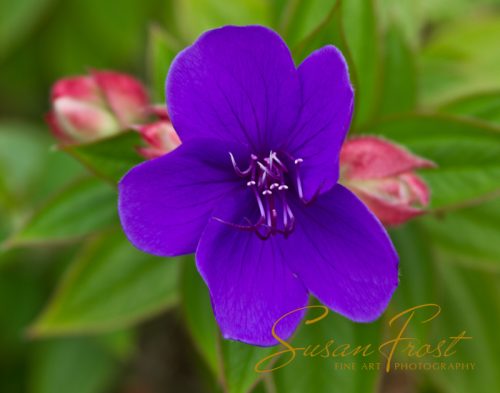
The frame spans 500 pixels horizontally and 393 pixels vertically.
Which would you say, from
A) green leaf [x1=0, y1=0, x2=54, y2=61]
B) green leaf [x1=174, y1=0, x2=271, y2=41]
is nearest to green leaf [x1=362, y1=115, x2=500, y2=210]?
green leaf [x1=174, y1=0, x2=271, y2=41]

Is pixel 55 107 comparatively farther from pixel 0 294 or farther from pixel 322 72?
pixel 0 294

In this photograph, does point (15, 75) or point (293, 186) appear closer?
point (293, 186)

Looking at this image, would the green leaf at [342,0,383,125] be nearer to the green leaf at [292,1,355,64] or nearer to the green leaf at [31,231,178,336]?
the green leaf at [292,1,355,64]

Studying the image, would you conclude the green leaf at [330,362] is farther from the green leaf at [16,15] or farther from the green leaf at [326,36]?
the green leaf at [16,15]

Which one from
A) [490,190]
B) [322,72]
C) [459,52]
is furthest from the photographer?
[459,52]

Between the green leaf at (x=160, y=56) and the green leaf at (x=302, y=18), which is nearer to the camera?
the green leaf at (x=302, y=18)

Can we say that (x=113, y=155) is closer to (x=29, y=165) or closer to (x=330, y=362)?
(x=330, y=362)

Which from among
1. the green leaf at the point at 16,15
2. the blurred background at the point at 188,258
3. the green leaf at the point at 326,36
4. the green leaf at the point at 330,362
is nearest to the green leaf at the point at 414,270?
the blurred background at the point at 188,258

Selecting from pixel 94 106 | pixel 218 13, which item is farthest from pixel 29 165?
pixel 94 106

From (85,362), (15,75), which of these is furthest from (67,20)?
(85,362)
